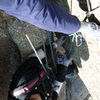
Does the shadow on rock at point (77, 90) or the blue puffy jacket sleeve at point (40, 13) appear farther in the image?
the shadow on rock at point (77, 90)

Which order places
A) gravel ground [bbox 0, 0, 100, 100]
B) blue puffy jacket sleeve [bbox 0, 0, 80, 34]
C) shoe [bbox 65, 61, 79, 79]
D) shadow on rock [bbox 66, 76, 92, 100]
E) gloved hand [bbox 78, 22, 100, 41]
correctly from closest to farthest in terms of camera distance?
1. blue puffy jacket sleeve [bbox 0, 0, 80, 34]
2. gloved hand [bbox 78, 22, 100, 41]
3. gravel ground [bbox 0, 0, 100, 100]
4. shoe [bbox 65, 61, 79, 79]
5. shadow on rock [bbox 66, 76, 92, 100]

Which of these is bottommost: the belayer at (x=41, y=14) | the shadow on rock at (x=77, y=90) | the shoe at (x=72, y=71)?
the shadow on rock at (x=77, y=90)

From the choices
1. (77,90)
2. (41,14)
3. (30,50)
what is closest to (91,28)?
(41,14)

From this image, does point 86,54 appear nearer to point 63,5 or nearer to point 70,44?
point 70,44

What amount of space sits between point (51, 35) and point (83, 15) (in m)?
0.49

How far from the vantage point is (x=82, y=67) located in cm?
296

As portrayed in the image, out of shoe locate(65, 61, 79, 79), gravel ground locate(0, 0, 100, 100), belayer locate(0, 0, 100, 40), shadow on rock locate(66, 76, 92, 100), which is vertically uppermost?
belayer locate(0, 0, 100, 40)

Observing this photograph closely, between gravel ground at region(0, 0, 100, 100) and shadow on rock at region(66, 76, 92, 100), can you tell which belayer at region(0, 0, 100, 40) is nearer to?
gravel ground at region(0, 0, 100, 100)

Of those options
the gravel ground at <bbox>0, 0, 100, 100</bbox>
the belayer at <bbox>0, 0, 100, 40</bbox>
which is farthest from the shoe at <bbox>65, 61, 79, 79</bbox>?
the belayer at <bbox>0, 0, 100, 40</bbox>

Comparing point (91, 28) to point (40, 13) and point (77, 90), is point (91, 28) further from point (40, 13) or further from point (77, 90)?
point (77, 90)

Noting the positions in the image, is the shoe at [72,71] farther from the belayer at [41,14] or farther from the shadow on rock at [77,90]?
the belayer at [41,14]

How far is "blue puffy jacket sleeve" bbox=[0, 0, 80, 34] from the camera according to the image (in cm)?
159

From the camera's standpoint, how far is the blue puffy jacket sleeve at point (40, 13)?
5.21 feet

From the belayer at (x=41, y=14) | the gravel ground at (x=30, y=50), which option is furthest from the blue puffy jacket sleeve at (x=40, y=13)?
the gravel ground at (x=30, y=50)
